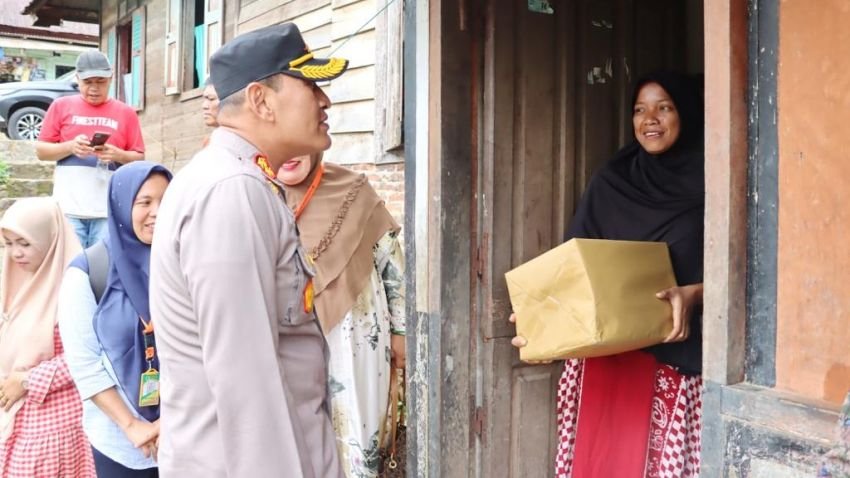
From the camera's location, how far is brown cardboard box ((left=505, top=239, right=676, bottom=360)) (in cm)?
230

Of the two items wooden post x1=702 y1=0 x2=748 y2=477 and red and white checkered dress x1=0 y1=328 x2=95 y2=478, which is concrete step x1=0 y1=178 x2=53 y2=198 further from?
wooden post x1=702 y1=0 x2=748 y2=477

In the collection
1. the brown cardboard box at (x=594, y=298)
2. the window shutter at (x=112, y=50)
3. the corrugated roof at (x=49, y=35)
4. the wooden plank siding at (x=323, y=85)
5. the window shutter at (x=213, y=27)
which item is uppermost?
the corrugated roof at (x=49, y=35)

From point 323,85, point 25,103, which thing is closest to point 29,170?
point 25,103

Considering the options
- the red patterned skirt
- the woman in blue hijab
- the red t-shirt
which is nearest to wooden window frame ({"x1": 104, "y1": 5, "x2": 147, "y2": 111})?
the red t-shirt

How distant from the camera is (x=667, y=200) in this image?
2.72 metres

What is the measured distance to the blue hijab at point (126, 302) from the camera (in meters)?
2.45

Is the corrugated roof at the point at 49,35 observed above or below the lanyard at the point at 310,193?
above

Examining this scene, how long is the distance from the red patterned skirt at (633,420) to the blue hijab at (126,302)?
1.59m

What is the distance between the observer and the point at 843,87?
1.52m

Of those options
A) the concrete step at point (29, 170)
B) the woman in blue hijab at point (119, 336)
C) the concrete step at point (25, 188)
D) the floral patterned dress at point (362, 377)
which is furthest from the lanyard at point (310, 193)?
the concrete step at point (29, 170)

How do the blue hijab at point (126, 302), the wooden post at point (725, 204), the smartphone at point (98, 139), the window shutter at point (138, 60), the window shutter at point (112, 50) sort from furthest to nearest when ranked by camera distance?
the window shutter at point (112, 50), the window shutter at point (138, 60), the smartphone at point (98, 139), the blue hijab at point (126, 302), the wooden post at point (725, 204)

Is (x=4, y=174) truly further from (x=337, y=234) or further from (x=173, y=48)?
(x=337, y=234)

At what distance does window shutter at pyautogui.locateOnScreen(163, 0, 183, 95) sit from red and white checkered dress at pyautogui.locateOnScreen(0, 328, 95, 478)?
7.20 m

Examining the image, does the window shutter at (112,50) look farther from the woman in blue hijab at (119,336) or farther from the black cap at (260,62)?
the black cap at (260,62)
